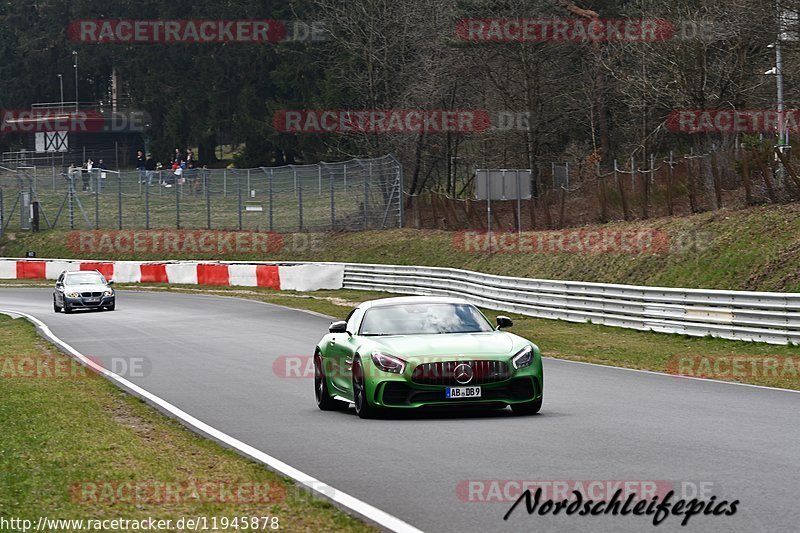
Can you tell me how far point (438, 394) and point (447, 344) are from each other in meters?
0.60

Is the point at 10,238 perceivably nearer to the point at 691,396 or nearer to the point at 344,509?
the point at 691,396

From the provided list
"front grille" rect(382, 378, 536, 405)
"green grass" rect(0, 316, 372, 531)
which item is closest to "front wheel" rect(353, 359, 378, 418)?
"front grille" rect(382, 378, 536, 405)

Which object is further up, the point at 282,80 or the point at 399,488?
the point at 282,80

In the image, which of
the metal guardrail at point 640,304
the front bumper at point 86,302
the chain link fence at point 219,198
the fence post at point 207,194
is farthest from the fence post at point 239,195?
the front bumper at point 86,302

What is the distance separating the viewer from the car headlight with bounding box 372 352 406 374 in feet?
44.4

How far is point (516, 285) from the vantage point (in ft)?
112

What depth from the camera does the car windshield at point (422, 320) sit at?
14711 mm

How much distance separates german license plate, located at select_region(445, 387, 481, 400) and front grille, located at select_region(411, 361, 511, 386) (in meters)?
0.05

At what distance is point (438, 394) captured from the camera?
13.5 m

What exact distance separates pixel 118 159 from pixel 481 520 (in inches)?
3913

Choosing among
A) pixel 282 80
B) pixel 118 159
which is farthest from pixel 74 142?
pixel 282 80

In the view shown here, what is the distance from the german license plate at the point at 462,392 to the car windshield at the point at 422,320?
1259mm

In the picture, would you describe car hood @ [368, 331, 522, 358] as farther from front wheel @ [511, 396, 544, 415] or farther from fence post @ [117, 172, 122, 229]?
fence post @ [117, 172, 122, 229]

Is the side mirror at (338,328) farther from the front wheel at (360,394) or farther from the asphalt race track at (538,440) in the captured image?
the asphalt race track at (538,440)
